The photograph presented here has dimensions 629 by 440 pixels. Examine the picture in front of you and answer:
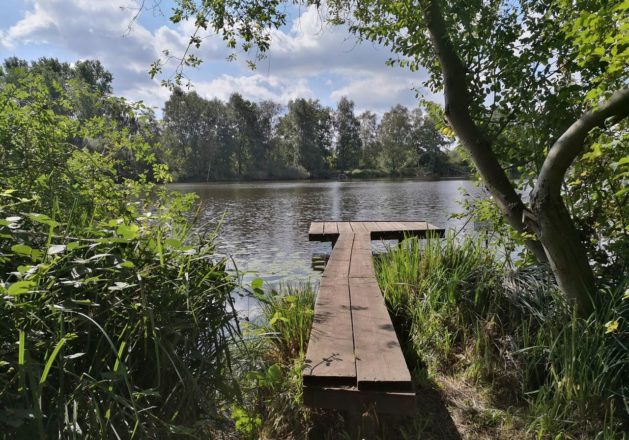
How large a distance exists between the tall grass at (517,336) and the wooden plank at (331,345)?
0.65 meters

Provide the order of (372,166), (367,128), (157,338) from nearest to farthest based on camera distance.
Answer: (157,338) → (372,166) → (367,128)

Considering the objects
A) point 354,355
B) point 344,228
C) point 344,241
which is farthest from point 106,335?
point 344,228

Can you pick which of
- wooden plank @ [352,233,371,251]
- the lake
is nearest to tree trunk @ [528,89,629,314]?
the lake

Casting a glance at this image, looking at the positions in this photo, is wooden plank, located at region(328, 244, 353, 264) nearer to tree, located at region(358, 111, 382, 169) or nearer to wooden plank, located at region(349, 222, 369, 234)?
wooden plank, located at region(349, 222, 369, 234)

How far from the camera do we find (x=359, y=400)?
2037 mm

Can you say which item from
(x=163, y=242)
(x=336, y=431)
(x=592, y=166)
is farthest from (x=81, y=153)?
(x=592, y=166)

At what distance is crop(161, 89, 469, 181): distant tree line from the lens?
59969 millimetres

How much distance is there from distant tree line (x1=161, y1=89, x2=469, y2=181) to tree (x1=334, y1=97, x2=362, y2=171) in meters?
0.18

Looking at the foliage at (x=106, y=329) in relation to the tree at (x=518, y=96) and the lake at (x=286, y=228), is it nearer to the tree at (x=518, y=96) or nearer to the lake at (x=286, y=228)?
the lake at (x=286, y=228)

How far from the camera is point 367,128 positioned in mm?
81125

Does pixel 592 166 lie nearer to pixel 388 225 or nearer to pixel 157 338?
pixel 157 338

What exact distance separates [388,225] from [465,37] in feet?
16.6

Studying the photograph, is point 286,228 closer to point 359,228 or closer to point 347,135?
point 359,228

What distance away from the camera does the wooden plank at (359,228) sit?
24.7 ft
